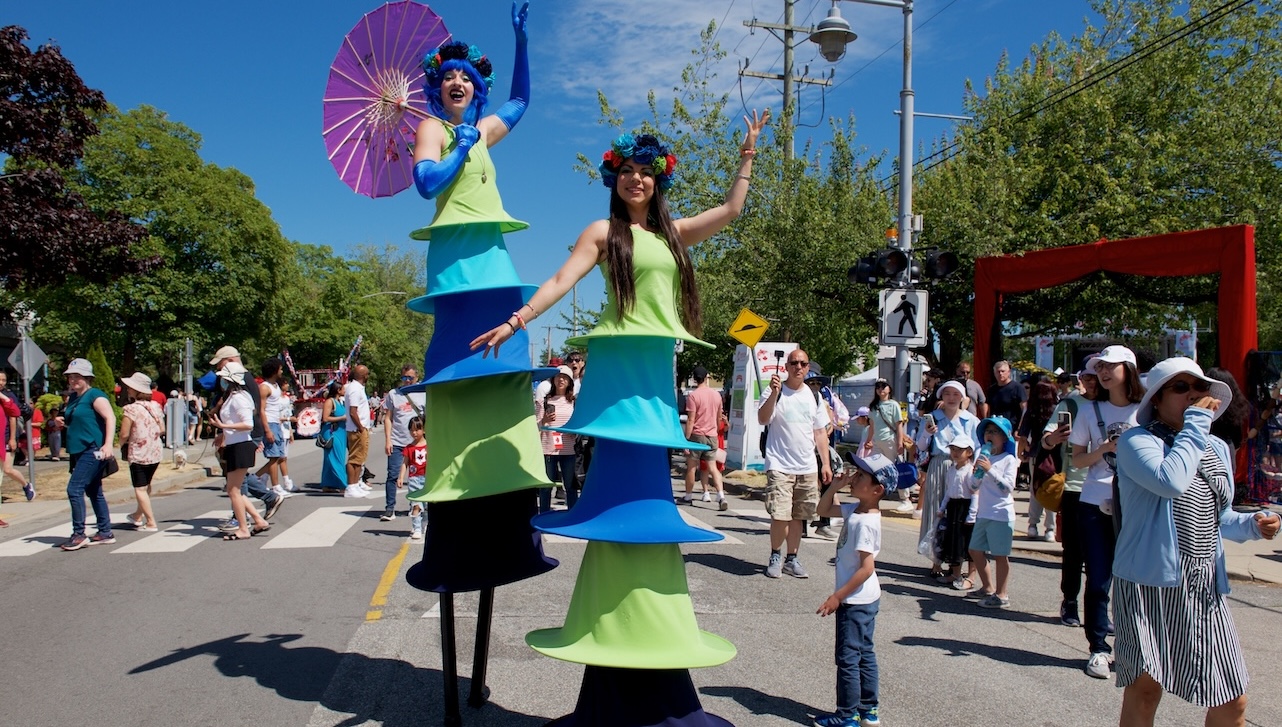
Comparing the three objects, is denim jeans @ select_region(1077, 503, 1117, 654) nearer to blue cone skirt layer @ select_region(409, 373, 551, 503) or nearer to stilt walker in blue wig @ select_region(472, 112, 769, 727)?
stilt walker in blue wig @ select_region(472, 112, 769, 727)

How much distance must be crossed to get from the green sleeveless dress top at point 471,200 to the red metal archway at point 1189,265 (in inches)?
406

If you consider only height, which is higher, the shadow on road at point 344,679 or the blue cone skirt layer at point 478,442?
the blue cone skirt layer at point 478,442

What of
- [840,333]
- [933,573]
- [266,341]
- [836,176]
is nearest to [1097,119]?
[836,176]

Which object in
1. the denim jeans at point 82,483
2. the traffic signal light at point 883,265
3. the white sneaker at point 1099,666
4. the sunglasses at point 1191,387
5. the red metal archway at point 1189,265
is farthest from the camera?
the traffic signal light at point 883,265

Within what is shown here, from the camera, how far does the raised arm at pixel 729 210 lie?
11.9ft

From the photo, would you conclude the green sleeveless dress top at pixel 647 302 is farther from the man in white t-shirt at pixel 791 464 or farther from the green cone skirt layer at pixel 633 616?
the man in white t-shirt at pixel 791 464

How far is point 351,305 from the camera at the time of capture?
179ft

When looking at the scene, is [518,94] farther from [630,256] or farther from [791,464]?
[791,464]

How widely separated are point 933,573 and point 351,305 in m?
50.9

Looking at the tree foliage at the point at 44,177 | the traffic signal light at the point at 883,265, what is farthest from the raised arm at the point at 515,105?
the tree foliage at the point at 44,177

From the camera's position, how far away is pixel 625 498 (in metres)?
3.35

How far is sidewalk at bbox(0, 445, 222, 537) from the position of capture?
11.4 metres

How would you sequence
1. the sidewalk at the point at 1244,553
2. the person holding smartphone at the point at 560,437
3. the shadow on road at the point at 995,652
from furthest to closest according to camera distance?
the person holding smartphone at the point at 560,437, the sidewalk at the point at 1244,553, the shadow on road at the point at 995,652

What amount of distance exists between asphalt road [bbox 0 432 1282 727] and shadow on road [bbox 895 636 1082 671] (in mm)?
22
